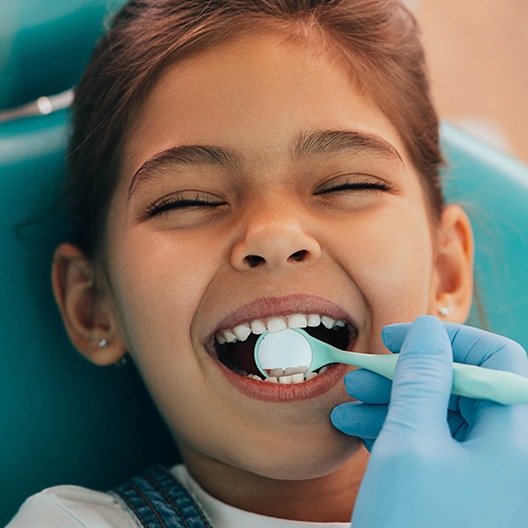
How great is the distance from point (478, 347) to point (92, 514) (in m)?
0.51

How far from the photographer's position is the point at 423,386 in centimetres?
88

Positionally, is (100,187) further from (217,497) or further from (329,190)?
(217,497)

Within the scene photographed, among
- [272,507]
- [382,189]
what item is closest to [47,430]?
[272,507]

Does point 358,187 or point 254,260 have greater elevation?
point 358,187

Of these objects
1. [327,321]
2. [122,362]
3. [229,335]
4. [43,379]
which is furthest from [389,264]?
[43,379]

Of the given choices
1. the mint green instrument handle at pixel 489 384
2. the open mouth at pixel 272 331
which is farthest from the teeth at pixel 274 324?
the mint green instrument handle at pixel 489 384

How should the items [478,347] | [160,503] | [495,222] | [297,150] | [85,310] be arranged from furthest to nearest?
[495,222], [85,310], [160,503], [297,150], [478,347]

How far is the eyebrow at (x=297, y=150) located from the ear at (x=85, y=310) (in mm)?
211

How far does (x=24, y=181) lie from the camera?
1376mm

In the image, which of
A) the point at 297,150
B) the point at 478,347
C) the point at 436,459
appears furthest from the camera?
the point at 297,150

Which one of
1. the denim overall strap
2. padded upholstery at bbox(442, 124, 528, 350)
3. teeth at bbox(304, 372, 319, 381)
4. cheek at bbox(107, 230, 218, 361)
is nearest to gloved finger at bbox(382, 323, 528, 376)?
teeth at bbox(304, 372, 319, 381)

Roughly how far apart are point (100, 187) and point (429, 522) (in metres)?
0.65

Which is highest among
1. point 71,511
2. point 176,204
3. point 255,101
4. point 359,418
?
point 255,101

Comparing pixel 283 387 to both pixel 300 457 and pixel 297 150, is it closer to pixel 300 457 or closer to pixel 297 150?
pixel 300 457
